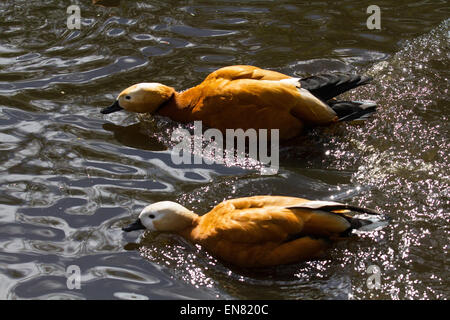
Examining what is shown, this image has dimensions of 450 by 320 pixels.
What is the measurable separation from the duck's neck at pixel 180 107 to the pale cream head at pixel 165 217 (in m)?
1.61

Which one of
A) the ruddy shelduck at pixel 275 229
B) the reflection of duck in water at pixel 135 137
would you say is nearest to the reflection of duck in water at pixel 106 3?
the reflection of duck in water at pixel 135 137

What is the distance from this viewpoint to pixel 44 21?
9336mm

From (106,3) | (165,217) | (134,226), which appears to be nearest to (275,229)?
(165,217)

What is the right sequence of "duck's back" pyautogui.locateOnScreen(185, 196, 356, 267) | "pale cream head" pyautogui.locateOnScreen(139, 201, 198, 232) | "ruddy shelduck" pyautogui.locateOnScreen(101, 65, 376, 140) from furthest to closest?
"ruddy shelduck" pyautogui.locateOnScreen(101, 65, 376, 140) < "pale cream head" pyautogui.locateOnScreen(139, 201, 198, 232) < "duck's back" pyautogui.locateOnScreen(185, 196, 356, 267)

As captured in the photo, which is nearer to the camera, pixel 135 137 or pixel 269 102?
pixel 269 102

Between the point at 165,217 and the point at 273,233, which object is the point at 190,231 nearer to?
the point at 165,217

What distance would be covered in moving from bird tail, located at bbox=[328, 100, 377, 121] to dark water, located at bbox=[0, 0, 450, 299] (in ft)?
0.48

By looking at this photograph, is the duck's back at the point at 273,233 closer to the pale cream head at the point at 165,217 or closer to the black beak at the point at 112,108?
the pale cream head at the point at 165,217

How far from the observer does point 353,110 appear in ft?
23.0

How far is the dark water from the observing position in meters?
5.33

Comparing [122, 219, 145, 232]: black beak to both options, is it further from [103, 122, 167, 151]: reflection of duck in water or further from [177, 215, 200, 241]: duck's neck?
[103, 122, 167, 151]: reflection of duck in water

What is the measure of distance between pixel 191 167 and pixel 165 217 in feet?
3.45

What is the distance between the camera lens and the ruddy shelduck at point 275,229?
5305 millimetres

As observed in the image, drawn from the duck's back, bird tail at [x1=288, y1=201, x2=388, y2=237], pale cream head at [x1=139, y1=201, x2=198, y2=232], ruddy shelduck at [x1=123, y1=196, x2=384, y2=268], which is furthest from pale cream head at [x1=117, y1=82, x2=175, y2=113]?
bird tail at [x1=288, y1=201, x2=388, y2=237]
